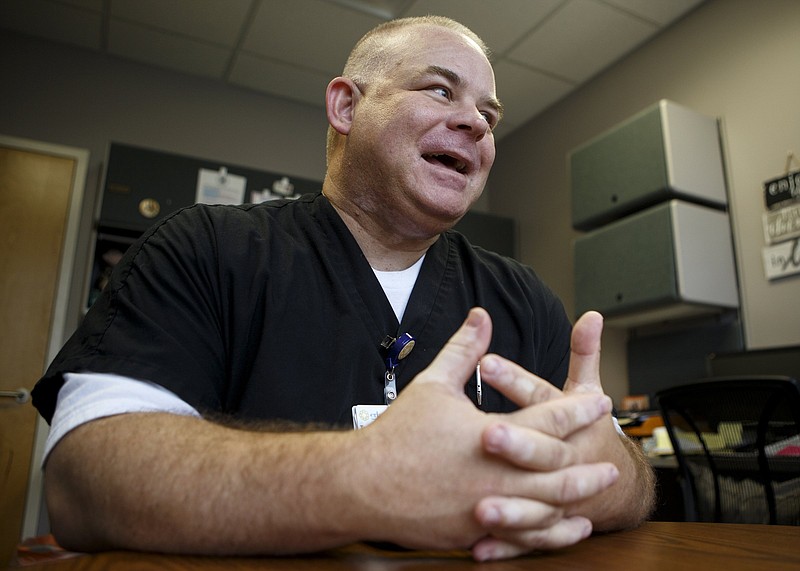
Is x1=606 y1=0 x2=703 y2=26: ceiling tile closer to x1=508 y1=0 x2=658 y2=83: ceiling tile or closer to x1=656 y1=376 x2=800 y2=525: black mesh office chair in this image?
x1=508 y1=0 x2=658 y2=83: ceiling tile

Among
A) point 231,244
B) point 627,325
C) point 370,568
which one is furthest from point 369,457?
point 627,325

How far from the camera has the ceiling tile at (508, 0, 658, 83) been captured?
9.94 feet

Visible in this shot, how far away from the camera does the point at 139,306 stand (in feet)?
2.53

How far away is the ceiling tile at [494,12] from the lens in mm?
2959


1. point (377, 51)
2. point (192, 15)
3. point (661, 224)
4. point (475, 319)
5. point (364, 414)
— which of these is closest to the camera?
point (475, 319)

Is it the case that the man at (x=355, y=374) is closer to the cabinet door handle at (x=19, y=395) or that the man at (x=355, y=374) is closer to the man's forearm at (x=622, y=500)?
the man's forearm at (x=622, y=500)

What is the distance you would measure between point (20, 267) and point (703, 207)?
3168 millimetres

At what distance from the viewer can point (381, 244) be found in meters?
1.15

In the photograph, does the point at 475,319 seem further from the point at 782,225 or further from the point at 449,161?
the point at 782,225

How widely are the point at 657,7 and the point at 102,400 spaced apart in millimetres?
3161

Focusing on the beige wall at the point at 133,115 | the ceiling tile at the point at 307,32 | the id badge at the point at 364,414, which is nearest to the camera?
the id badge at the point at 364,414

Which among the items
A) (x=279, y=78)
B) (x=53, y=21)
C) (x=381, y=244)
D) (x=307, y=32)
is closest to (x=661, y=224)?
(x=381, y=244)

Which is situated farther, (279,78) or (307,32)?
(279,78)

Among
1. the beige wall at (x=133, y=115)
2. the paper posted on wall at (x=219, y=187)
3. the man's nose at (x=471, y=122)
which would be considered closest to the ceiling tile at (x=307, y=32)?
the beige wall at (x=133, y=115)
